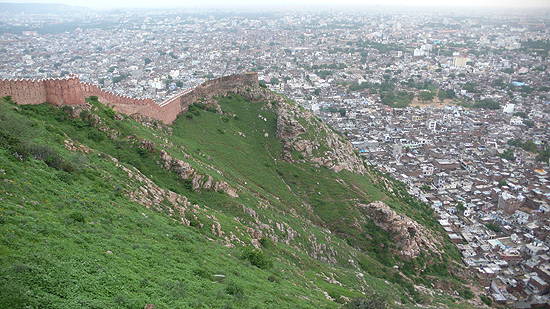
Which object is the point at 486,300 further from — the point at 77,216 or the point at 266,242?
the point at 77,216

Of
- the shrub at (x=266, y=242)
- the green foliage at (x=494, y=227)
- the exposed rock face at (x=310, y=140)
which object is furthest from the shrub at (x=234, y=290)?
the green foliage at (x=494, y=227)

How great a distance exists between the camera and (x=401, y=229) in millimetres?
24047

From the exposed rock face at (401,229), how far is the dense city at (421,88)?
4.98m

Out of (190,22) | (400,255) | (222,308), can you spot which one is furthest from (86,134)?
(190,22)

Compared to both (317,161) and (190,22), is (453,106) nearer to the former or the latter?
(317,161)

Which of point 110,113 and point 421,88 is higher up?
point 110,113

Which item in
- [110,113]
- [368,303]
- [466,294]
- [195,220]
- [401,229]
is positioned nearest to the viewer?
[368,303]

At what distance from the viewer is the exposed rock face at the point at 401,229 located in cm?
2380

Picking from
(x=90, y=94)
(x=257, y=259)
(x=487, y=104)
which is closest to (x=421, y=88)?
(x=487, y=104)

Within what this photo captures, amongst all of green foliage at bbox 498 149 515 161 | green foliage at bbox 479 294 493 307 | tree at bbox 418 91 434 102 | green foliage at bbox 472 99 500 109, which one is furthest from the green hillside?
tree at bbox 418 91 434 102

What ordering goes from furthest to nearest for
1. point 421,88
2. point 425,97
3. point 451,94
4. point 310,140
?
point 421,88 → point 451,94 → point 425,97 → point 310,140

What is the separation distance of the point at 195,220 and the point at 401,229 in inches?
583

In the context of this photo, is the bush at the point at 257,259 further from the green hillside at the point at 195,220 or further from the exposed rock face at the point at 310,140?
the exposed rock face at the point at 310,140

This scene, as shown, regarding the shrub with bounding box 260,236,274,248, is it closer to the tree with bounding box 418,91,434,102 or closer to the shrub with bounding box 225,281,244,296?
the shrub with bounding box 225,281,244,296
